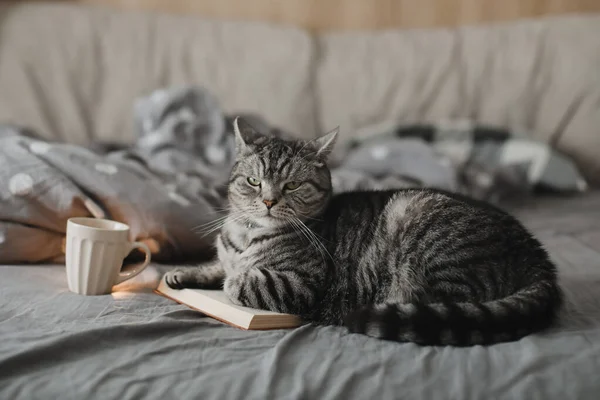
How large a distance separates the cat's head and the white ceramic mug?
29cm

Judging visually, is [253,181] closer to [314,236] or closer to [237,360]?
[314,236]

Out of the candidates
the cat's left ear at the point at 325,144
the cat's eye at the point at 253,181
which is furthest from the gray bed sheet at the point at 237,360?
the cat's left ear at the point at 325,144

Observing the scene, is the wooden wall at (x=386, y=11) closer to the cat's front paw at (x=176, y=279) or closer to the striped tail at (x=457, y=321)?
the cat's front paw at (x=176, y=279)

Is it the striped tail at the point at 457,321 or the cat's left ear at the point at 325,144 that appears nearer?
the striped tail at the point at 457,321

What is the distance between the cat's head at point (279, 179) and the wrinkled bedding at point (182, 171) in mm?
227

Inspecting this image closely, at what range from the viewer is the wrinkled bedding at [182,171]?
1.39m

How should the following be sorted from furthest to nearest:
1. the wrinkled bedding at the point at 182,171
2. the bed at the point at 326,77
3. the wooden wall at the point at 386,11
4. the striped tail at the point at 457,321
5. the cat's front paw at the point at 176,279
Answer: the wooden wall at the point at 386,11, the bed at the point at 326,77, the wrinkled bedding at the point at 182,171, the cat's front paw at the point at 176,279, the striped tail at the point at 457,321

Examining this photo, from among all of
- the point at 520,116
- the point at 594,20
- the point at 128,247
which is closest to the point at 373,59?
the point at 520,116

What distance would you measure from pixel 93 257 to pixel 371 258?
0.58m

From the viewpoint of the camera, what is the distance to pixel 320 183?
140cm

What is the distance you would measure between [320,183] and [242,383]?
2.08 ft

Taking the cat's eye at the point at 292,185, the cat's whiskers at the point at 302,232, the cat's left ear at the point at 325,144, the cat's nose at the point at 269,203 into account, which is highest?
the cat's left ear at the point at 325,144

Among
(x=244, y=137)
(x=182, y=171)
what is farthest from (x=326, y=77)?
(x=244, y=137)

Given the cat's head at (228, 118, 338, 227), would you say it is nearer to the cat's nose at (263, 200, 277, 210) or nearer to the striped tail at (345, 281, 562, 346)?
the cat's nose at (263, 200, 277, 210)
